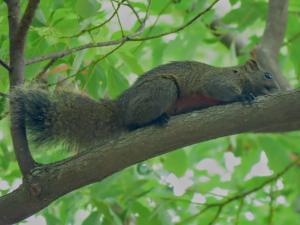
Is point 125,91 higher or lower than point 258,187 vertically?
higher

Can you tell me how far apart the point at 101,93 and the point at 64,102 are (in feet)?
1.49

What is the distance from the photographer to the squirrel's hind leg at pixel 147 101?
13.2 ft

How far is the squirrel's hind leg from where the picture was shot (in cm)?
402

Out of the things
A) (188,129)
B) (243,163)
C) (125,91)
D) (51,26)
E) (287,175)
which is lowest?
(243,163)

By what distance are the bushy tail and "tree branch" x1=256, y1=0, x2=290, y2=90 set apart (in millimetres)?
1207

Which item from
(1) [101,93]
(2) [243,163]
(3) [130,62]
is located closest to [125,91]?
(1) [101,93]

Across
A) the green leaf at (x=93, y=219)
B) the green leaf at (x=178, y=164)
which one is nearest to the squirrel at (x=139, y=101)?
the green leaf at (x=178, y=164)

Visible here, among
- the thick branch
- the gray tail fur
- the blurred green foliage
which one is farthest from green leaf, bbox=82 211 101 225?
the thick branch

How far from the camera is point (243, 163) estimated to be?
5.30 m

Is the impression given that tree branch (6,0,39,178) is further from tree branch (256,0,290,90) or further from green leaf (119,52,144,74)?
tree branch (256,0,290,90)

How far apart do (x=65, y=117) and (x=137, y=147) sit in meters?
0.84

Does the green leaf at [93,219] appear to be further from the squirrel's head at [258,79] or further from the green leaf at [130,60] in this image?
the squirrel's head at [258,79]

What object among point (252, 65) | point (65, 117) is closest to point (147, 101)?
point (65, 117)

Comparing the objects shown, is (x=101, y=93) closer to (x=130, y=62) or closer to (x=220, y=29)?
(x=130, y=62)
